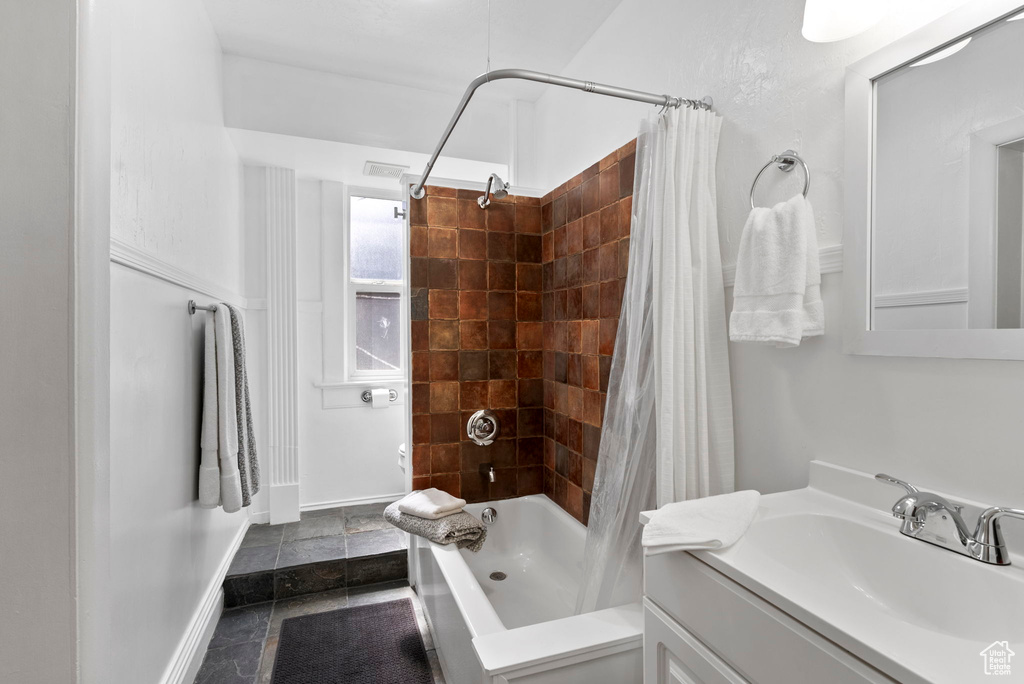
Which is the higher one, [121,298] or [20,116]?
[20,116]

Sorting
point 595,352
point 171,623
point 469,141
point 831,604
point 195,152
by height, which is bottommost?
point 171,623

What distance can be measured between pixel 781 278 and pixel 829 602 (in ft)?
2.37

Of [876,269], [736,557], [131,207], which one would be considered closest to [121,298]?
[131,207]

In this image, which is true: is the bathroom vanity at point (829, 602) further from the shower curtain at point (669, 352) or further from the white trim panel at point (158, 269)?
the white trim panel at point (158, 269)

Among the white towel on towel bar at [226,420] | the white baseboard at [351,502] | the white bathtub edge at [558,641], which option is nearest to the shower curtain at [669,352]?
the white bathtub edge at [558,641]

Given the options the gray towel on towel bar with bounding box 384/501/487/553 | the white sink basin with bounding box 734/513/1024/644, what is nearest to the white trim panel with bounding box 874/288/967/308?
the white sink basin with bounding box 734/513/1024/644

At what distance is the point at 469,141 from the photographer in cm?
286

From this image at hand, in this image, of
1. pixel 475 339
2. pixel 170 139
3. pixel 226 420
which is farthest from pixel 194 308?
pixel 475 339

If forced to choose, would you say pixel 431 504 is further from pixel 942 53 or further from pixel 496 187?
pixel 942 53

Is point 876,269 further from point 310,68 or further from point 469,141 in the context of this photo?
point 310,68

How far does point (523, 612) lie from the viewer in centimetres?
217

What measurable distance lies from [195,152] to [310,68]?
94 cm

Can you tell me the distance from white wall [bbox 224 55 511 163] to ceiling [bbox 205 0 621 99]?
0.07 m

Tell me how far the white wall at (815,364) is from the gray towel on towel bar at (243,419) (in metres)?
1.91
